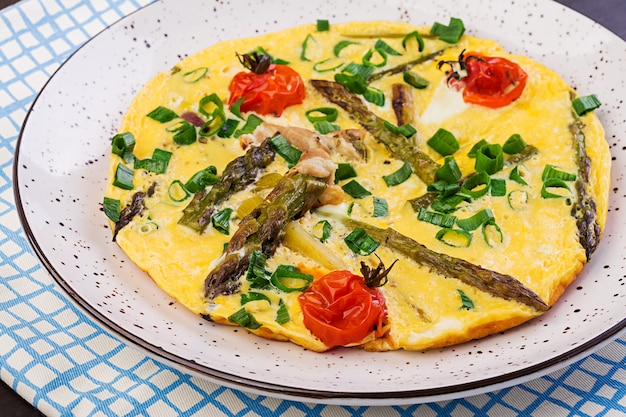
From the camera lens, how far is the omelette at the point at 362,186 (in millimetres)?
4832

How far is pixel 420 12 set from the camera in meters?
7.68

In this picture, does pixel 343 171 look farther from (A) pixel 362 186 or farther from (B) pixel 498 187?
(B) pixel 498 187

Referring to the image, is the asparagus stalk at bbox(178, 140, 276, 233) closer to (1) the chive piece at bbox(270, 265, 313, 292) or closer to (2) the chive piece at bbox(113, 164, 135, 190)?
(2) the chive piece at bbox(113, 164, 135, 190)

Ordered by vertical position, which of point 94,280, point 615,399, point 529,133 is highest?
point 529,133

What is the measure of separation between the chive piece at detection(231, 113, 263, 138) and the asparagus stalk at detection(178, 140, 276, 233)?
0.35 m

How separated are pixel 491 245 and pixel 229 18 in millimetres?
3888

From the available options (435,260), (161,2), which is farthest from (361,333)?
(161,2)

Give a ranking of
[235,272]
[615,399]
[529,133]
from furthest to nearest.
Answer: [529,133]
[235,272]
[615,399]

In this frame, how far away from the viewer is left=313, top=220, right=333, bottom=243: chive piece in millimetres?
5285

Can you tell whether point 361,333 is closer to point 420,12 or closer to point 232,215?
point 232,215

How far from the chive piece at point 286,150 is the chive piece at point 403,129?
30.5 inches

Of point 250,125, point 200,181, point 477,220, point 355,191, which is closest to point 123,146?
point 200,181

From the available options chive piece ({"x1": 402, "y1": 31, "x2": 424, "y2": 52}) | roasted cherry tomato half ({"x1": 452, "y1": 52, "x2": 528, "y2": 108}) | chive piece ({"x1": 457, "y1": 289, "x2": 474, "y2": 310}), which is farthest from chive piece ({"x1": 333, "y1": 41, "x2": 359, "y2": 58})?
chive piece ({"x1": 457, "y1": 289, "x2": 474, "y2": 310})

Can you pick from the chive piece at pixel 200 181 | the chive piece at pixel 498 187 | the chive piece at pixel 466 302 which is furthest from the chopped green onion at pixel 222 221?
the chive piece at pixel 498 187
